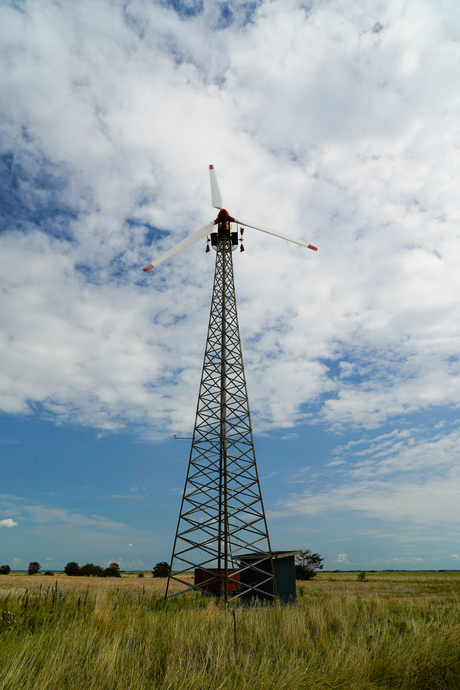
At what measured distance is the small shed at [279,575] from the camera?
20.9 meters

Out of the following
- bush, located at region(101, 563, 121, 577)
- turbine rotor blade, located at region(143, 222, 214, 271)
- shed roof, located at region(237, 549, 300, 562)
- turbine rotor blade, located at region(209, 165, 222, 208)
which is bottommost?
bush, located at region(101, 563, 121, 577)

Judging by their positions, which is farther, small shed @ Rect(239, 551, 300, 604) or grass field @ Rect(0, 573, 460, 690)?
small shed @ Rect(239, 551, 300, 604)

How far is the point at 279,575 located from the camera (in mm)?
21188

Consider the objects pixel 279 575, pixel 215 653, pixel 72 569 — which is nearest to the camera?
pixel 215 653

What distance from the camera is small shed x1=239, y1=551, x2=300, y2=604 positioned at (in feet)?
68.5

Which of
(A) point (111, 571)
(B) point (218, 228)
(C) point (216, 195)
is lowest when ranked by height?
(A) point (111, 571)

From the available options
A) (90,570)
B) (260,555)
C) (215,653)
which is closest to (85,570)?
(90,570)

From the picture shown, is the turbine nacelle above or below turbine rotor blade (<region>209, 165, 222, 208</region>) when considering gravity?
below

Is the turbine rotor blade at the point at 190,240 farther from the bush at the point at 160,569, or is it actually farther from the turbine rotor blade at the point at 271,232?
the bush at the point at 160,569

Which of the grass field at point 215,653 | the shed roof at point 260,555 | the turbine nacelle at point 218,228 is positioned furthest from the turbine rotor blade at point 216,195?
the grass field at point 215,653

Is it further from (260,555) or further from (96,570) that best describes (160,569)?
(260,555)

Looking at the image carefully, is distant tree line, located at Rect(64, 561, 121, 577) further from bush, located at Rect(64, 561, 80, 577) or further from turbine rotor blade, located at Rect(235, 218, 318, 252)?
turbine rotor blade, located at Rect(235, 218, 318, 252)

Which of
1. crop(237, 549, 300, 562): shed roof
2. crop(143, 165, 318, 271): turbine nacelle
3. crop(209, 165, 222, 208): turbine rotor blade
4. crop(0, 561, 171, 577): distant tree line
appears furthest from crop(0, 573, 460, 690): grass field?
crop(0, 561, 171, 577): distant tree line

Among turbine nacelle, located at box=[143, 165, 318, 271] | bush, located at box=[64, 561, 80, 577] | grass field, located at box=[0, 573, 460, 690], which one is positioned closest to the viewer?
grass field, located at box=[0, 573, 460, 690]
